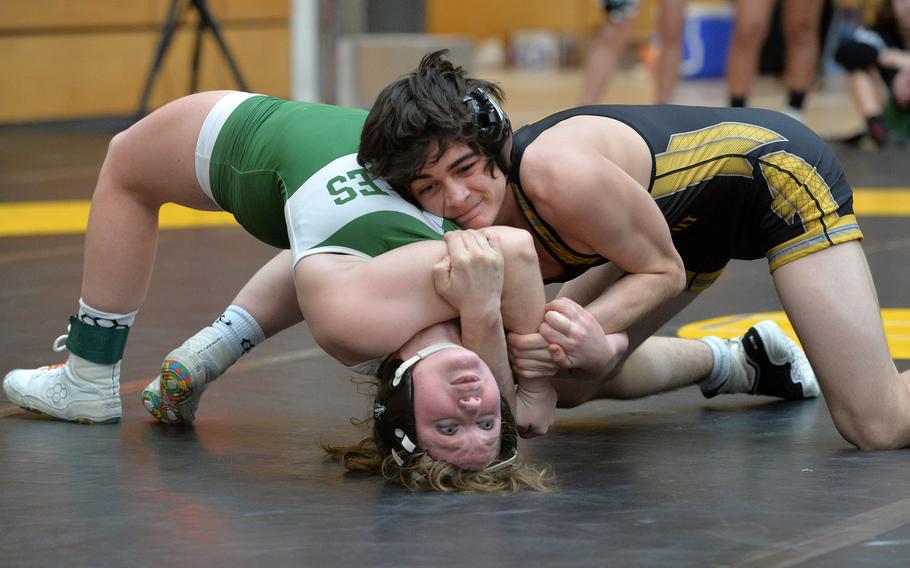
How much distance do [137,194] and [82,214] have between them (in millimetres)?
3370

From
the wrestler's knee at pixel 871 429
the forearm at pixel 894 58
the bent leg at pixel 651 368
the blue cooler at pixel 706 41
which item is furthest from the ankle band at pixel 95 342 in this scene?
the blue cooler at pixel 706 41

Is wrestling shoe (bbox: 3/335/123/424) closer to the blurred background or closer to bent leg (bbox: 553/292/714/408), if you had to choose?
bent leg (bbox: 553/292/714/408)

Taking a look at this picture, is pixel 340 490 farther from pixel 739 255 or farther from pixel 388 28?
pixel 388 28

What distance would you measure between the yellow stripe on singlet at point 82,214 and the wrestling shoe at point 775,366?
288 centimetres

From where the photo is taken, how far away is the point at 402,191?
2479mm

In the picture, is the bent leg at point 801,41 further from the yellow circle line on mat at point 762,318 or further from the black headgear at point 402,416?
the black headgear at point 402,416

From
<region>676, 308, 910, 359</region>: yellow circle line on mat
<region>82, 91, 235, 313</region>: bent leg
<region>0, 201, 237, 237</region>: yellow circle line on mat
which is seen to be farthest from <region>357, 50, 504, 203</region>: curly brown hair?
<region>0, 201, 237, 237</region>: yellow circle line on mat

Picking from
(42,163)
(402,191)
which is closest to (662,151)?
(402,191)

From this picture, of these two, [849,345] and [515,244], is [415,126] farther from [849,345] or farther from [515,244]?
[849,345]

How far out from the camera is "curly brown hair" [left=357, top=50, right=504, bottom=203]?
2.38m

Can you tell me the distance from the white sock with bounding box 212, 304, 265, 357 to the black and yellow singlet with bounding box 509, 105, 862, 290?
0.63 metres

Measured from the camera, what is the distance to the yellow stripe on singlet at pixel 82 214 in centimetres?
570

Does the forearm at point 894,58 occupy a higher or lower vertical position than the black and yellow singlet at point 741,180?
lower

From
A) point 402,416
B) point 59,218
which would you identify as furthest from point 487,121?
point 59,218
